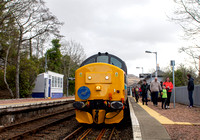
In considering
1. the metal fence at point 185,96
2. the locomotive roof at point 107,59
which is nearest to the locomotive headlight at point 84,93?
the locomotive roof at point 107,59

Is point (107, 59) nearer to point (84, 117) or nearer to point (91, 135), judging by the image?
point (84, 117)

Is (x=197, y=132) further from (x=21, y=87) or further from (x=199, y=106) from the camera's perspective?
(x=21, y=87)

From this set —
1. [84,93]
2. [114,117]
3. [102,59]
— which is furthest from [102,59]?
[114,117]

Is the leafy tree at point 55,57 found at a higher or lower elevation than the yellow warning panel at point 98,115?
higher

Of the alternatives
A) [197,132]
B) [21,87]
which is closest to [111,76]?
[197,132]

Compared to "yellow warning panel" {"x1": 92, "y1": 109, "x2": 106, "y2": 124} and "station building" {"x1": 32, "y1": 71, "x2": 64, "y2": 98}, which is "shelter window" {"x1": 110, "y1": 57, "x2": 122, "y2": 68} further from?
"station building" {"x1": 32, "y1": 71, "x2": 64, "y2": 98}

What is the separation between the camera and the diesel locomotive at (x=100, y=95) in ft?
26.5

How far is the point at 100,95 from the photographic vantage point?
26.7 feet

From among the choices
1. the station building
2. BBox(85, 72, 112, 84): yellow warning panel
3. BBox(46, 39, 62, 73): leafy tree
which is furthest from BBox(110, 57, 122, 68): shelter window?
BBox(46, 39, 62, 73): leafy tree

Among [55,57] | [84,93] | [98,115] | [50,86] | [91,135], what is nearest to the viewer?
[91,135]

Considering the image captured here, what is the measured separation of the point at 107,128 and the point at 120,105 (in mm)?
1757

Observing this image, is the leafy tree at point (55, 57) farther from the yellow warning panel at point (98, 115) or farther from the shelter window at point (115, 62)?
the yellow warning panel at point (98, 115)

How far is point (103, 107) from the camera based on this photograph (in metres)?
8.05

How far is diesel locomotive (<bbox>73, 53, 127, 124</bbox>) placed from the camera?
26.5 feet
